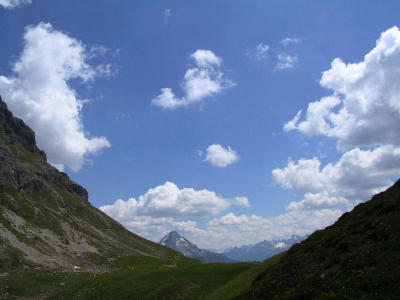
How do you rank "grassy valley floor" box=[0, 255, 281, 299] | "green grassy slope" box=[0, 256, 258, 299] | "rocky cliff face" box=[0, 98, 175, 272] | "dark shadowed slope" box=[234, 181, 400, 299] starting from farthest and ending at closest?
"rocky cliff face" box=[0, 98, 175, 272], "green grassy slope" box=[0, 256, 258, 299], "grassy valley floor" box=[0, 255, 281, 299], "dark shadowed slope" box=[234, 181, 400, 299]

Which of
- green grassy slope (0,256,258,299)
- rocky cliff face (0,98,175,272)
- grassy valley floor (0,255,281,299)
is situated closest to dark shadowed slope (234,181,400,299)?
grassy valley floor (0,255,281,299)

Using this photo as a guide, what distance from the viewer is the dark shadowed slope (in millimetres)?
19531

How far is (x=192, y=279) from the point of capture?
1972 inches

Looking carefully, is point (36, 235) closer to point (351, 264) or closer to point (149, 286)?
point (149, 286)

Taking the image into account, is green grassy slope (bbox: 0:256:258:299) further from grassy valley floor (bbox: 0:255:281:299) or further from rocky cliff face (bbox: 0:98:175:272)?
rocky cliff face (bbox: 0:98:175:272)

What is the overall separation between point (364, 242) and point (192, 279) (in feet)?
103

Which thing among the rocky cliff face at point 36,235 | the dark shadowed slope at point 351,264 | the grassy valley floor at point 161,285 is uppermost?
the rocky cliff face at point 36,235

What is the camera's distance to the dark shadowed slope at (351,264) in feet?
64.1

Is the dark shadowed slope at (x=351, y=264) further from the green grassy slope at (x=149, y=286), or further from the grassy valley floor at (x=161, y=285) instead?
the green grassy slope at (x=149, y=286)

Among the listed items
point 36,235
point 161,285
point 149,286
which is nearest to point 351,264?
point 161,285

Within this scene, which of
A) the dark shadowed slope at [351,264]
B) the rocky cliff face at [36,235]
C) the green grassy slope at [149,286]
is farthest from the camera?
the rocky cliff face at [36,235]

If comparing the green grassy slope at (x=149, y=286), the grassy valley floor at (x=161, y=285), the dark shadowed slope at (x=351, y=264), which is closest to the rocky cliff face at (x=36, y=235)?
the green grassy slope at (x=149, y=286)

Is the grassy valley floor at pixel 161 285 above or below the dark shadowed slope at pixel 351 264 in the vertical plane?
below

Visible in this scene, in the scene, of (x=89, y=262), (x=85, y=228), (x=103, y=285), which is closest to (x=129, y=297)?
(x=103, y=285)
